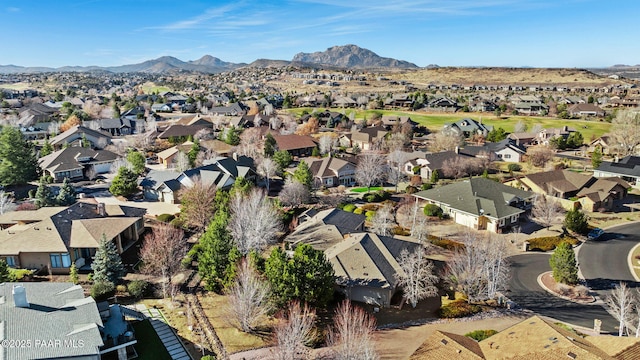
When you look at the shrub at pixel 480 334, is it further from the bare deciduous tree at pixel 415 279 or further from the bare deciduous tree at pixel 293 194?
the bare deciduous tree at pixel 293 194

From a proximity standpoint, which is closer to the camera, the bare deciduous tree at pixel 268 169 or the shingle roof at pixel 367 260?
the shingle roof at pixel 367 260

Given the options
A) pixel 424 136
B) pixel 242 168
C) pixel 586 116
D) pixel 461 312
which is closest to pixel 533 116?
pixel 586 116

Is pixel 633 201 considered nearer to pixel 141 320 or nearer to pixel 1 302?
pixel 141 320

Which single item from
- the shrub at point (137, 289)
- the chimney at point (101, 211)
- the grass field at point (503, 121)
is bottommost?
the shrub at point (137, 289)

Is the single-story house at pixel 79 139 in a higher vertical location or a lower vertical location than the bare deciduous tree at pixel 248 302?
higher

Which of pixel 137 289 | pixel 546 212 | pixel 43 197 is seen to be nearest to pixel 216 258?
pixel 137 289

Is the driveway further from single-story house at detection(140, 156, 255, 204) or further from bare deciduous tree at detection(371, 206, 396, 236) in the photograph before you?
single-story house at detection(140, 156, 255, 204)

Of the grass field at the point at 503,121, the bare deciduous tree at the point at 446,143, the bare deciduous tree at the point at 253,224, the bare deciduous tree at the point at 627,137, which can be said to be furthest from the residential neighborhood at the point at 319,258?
the grass field at the point at 503,121
